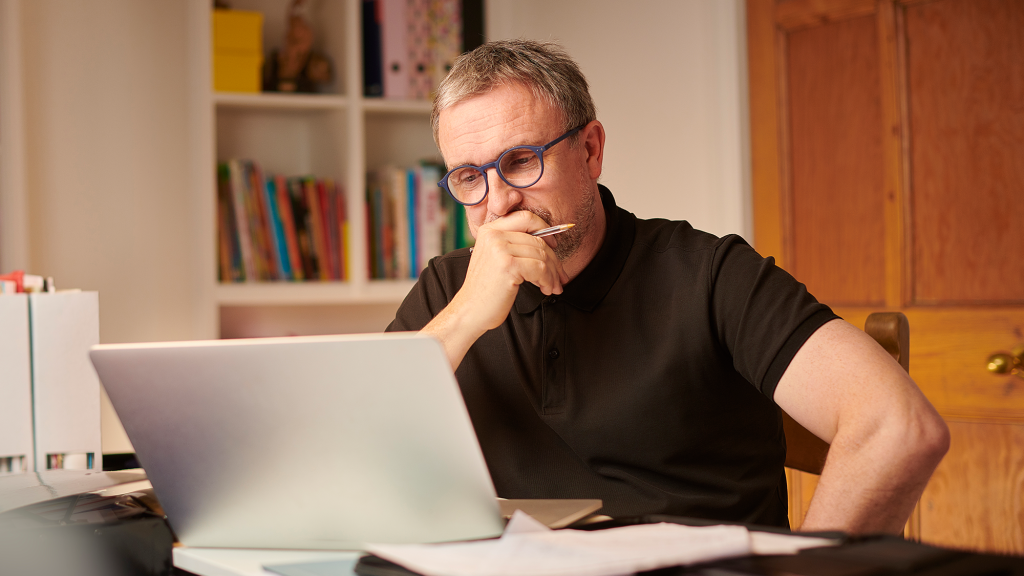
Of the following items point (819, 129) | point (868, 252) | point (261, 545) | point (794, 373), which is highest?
point (819, 129)

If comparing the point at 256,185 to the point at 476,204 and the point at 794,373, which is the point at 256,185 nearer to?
the point at 476,204

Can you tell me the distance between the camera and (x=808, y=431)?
126 centimetres

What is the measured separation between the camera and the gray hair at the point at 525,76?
48.2 inches

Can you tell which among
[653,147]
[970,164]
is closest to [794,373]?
[970,164]

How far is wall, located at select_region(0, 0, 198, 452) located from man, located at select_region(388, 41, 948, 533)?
1409mm

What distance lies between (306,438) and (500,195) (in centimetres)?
66

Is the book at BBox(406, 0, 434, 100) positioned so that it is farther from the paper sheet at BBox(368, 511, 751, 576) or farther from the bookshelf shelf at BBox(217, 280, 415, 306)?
the paper sheet at BBox(368, 511, 751, 576)

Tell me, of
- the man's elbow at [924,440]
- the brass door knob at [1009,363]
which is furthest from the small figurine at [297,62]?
the man's elbow at [924,440]

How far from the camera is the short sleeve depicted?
3.20 feet

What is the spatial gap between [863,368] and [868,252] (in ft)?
4.05

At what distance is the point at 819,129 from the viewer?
208 centimetres

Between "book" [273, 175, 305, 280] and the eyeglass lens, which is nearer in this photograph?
the eyeglass lens

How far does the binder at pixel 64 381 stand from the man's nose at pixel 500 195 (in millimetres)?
623

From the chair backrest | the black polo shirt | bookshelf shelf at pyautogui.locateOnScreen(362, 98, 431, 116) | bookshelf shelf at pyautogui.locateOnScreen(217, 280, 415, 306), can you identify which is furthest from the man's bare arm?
bookshelf shelf at pyautogui.locateOnScreen(362, 98, 431, 116)
